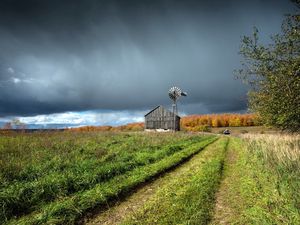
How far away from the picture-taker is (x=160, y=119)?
70.2 meters

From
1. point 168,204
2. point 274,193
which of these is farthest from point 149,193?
point 274,193

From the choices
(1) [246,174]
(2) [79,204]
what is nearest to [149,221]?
(2) [79,204]

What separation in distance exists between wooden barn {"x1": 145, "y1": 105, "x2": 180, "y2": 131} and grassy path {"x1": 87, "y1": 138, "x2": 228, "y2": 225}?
5748 centimetres

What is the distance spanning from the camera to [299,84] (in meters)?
13.0

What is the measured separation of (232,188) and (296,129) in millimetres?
12164

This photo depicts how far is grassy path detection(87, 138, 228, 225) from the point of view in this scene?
670 centimetres

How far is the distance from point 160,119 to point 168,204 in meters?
62.5

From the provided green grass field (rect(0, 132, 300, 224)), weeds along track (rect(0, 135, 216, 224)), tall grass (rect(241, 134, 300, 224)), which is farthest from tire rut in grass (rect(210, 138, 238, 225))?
weeds along track (rect(0, 135, 216, 224))

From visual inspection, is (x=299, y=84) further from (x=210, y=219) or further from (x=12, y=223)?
A: (x=12, y=223)

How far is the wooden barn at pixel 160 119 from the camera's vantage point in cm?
6875

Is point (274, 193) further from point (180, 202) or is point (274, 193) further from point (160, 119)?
point (160, 119)

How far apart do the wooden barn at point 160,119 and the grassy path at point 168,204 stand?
189 ft

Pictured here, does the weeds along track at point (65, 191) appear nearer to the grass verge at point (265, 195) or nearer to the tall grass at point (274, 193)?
the grass verge at point (265, 195)

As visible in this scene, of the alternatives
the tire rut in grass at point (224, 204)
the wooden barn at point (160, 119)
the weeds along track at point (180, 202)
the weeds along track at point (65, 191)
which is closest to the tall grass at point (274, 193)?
the tire rut in grass at point (224, 204)
